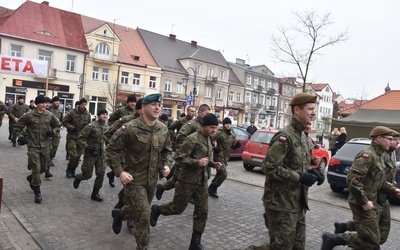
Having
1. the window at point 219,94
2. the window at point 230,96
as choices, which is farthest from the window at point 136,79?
Result: the window at point 230,96

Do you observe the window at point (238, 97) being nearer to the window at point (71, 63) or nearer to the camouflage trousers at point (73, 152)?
the window at point (71, 63)

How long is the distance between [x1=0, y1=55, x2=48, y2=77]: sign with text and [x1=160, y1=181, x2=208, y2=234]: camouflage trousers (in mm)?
19742

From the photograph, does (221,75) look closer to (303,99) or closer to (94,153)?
(94,153)

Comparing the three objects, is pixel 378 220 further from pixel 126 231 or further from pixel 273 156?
pixel 126 231

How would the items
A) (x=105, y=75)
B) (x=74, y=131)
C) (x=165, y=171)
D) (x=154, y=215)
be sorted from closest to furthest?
(x=165, y=171) → (x=154, y=215) → (x=74, y=131) → (x=105, y=75)

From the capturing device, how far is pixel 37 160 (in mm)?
6691

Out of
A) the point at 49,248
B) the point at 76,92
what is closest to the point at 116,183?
the point at 49,248

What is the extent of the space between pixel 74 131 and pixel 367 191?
7174 mm

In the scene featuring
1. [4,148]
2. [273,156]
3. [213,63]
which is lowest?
[4,148]

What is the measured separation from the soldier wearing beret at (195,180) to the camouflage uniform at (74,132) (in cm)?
427

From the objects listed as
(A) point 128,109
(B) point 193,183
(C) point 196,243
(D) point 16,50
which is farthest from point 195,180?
(D) point 16,50

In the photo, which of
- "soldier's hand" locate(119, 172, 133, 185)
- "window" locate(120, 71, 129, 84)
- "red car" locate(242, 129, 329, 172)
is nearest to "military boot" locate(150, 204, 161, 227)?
"soldier's hand" locate(119, 172, 133, 185)

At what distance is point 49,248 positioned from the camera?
452 cm

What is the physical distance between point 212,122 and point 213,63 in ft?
146
